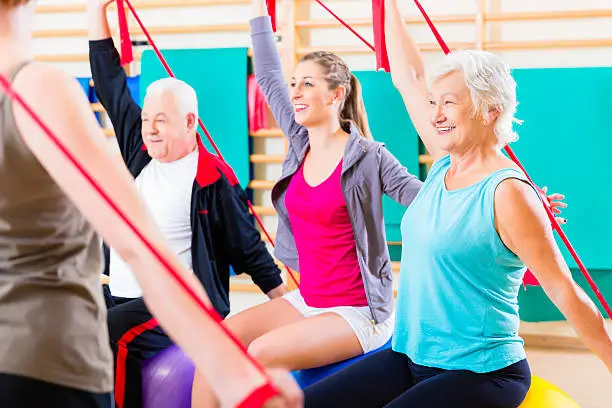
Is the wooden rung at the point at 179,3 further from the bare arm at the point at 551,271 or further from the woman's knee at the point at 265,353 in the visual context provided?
the bare arm at the point at 551,271

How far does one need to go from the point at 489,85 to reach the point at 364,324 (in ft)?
2.57

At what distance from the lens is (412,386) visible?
5.84 ft

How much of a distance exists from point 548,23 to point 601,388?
1.79 m

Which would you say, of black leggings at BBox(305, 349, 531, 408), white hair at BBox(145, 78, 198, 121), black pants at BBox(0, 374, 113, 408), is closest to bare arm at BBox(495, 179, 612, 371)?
black leggings at BBox(305, 349, 531, 408)

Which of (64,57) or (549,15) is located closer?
(549,15)

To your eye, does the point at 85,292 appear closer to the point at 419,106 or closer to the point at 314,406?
the point at 314,406

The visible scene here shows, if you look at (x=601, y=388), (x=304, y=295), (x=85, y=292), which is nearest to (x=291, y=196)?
(x=304, y=295)

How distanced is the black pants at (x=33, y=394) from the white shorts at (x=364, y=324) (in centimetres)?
129

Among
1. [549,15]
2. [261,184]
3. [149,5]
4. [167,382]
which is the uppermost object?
[149,5]

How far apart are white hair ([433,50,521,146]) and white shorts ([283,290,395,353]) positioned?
682 millimetres

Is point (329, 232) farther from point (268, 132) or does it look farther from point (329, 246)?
point (268, 132)

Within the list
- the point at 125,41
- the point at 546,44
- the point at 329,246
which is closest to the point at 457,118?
the point at 329,246

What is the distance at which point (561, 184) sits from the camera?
12.5ft

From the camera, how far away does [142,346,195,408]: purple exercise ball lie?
7.47ft
